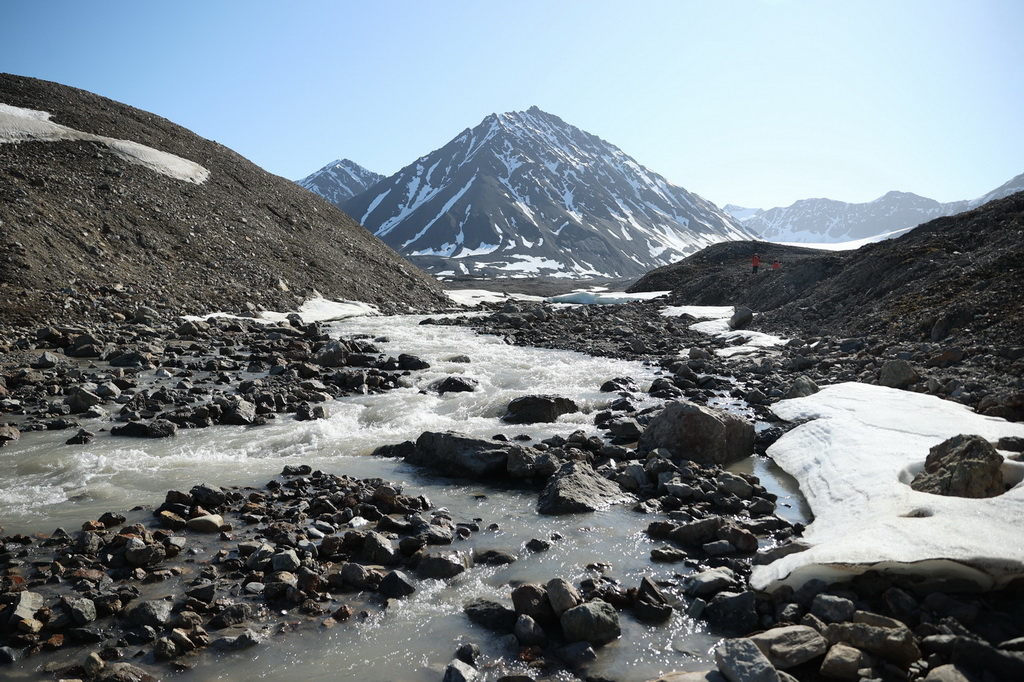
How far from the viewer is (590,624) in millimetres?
5387

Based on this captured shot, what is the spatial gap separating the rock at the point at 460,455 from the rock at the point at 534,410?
3.24m

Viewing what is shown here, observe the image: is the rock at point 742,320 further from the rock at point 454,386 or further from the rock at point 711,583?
the rock at point 711,583

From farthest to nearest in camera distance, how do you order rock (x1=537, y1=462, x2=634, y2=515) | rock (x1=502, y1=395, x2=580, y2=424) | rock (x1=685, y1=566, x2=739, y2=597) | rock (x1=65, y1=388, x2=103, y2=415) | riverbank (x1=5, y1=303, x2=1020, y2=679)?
1. rock (x1=502, y1=395, x2=580, y2=424)
2. rock (x1=65, y1=388, x2=103, y2=415)
3. rock (x1=537, y1=462, x2=634, y2=515)
4. rock (x1=685, y1=566, x2=739, y2=597)
5. riverbank (x1=5, y1=303, x2=1020, y2=679)

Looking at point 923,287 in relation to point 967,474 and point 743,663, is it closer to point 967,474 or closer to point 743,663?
point 967,474

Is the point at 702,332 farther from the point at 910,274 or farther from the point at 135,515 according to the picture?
the point at 135,515

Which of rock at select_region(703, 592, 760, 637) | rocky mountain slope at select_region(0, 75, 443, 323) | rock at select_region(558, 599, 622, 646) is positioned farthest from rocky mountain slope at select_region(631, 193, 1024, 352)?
rocky mountain slope at select_region(0, 75, 443, 323)

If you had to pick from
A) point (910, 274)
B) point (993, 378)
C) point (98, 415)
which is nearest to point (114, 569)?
point (98, 415)

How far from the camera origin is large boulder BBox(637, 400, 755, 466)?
35.1 feet

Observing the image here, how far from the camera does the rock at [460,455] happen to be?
33.7 ft

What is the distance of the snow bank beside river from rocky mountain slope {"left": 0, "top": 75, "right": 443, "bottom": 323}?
2484 cm

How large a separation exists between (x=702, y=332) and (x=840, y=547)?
26.9 meters

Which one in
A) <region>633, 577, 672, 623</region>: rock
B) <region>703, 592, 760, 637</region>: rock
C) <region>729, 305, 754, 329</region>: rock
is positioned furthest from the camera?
<region>729, 305, 754, 329</region>: rock

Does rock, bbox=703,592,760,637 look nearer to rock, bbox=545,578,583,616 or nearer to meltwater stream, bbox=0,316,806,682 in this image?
meltwater stream, bbox=0,316,806,682

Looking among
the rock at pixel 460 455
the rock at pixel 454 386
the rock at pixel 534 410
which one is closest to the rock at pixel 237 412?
the rock at pixel 460 455
